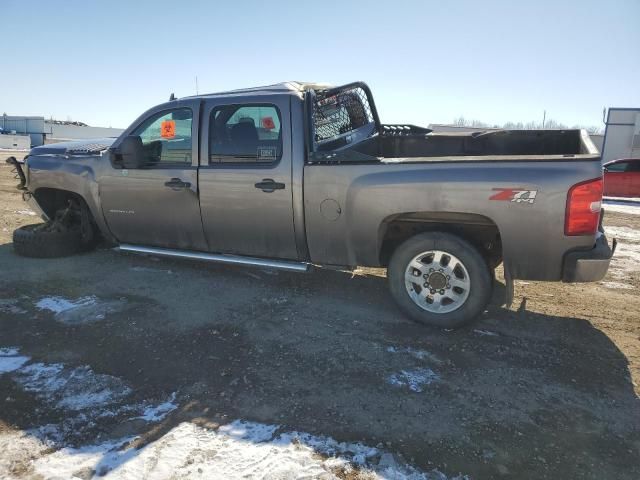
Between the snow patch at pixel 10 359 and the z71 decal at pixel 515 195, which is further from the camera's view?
the z71 decal at pixel 515 195

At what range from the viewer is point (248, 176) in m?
4.18

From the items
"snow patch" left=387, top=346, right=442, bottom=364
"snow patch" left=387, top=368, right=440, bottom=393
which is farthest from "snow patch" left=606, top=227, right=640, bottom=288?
"snow patch" left=387, top=368, right=440, bottom=393

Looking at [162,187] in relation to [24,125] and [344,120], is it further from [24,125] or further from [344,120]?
[24,125]

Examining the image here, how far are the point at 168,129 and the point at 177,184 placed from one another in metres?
0.61

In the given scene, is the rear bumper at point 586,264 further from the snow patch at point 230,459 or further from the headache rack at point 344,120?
the headache rack at point 344,120

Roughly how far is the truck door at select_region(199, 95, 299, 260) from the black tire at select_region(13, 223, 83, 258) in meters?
2.21

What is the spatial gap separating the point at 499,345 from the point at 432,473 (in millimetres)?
1622

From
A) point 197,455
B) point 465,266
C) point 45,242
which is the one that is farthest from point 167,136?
point 197,455

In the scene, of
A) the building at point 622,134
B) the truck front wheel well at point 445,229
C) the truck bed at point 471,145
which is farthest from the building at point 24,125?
the truck front wheel well at point 445,229

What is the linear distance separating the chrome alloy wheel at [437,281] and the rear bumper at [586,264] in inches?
27.6

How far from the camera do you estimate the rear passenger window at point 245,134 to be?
163 inches

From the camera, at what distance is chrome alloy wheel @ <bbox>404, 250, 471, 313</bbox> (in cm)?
362

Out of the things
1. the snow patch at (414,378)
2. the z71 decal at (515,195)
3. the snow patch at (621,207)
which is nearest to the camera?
the snow patch at (414,378)

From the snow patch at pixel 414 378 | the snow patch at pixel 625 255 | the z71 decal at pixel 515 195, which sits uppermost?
the z71 decal at pixel 515 195
